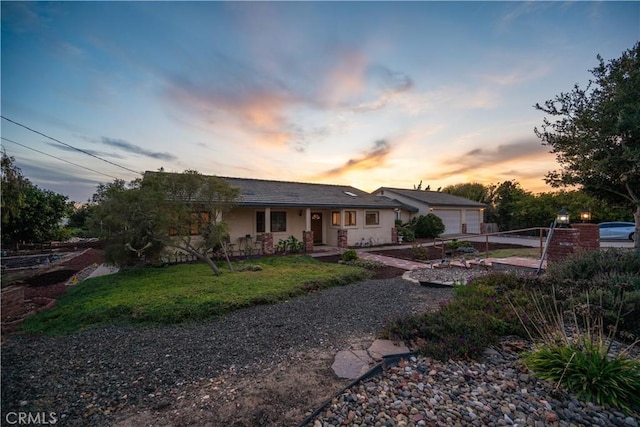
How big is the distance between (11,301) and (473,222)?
89.4 feet

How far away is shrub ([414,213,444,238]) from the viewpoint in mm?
19359

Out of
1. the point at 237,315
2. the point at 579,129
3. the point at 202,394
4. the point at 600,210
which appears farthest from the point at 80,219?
the point at 600,210

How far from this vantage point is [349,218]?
15750 millimetres

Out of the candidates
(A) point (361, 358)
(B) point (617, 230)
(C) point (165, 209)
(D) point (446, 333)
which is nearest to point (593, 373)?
(D) point (446, 333)

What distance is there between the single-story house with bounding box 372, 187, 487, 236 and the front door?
26.6ft

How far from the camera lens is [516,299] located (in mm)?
4281

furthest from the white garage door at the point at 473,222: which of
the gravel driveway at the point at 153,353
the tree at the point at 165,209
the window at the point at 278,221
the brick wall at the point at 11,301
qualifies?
the brick wall at the point at 11,301

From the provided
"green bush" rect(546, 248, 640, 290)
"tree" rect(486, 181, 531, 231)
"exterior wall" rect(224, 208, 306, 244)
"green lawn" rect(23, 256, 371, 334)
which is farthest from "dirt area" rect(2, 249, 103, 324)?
"tree" rect(486, 181, 531, 231)

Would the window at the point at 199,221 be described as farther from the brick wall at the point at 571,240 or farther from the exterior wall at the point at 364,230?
the brick wall at the point at 571,240

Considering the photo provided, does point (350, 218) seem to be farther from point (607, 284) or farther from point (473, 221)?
point (473, 221)

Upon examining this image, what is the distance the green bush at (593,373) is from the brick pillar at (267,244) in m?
11.1

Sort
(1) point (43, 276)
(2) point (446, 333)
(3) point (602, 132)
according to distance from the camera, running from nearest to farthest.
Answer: (2) point (446, 333) → (3) point (602, 132) → (1) point (43, 276)

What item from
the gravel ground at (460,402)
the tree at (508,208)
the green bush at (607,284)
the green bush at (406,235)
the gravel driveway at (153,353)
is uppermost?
the tree at (508,208)

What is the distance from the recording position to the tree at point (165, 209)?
23.6 ft
